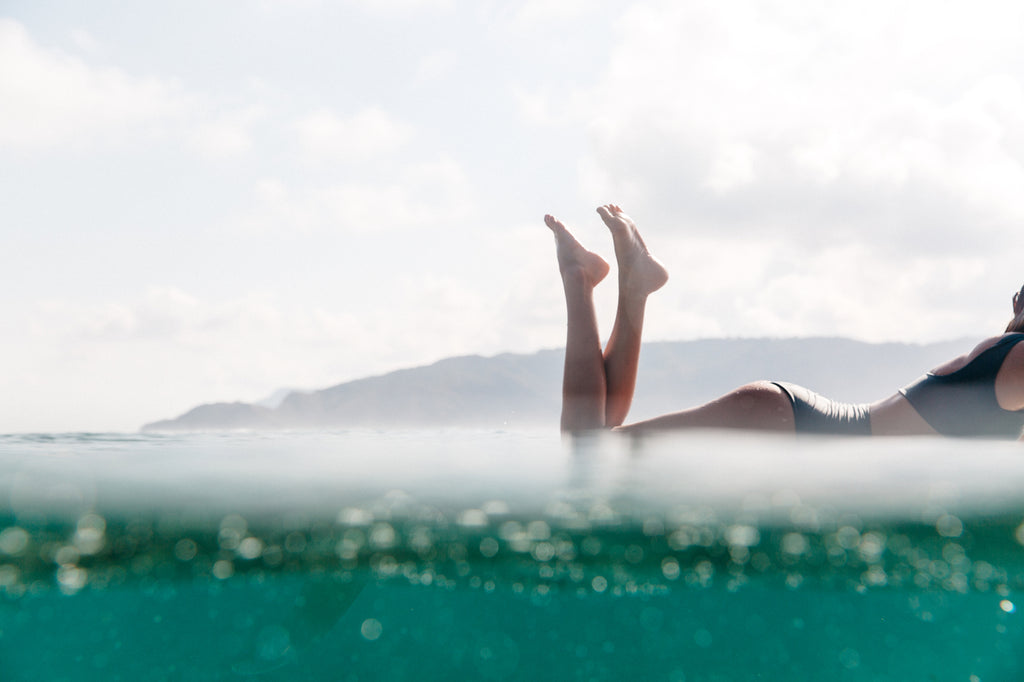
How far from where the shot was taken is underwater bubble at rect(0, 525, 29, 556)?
4.19 meters

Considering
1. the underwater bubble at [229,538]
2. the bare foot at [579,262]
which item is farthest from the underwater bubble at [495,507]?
the bare foot at [579,262]

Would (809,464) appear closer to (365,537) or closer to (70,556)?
(365,537)

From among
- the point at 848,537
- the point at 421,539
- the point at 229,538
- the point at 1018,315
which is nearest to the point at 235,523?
the point at 229,538

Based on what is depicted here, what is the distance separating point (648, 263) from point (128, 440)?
4.69m

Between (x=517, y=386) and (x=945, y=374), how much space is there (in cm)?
4134

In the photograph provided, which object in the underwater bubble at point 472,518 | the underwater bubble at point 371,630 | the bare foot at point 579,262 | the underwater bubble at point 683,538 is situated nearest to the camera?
the underwater bubble at point 472,518

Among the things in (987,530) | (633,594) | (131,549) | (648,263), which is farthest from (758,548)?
(131,549)

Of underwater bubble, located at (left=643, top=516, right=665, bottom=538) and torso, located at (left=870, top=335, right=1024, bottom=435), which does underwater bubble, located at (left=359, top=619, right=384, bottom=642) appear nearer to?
underwater bubble, located at (left=643, top=516, right=665, bottom=538)

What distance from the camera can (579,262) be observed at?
5.23 m

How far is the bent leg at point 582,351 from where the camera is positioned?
477cm

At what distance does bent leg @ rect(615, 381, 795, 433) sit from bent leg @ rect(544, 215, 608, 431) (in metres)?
0.61

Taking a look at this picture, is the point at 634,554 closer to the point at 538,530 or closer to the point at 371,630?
the point at 538,530

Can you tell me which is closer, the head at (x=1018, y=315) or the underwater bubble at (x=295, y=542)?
the underwater bubble at (x=295, y=542)

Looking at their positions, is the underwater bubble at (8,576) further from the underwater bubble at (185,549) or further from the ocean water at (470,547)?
the underwater bubble at (185,549)
